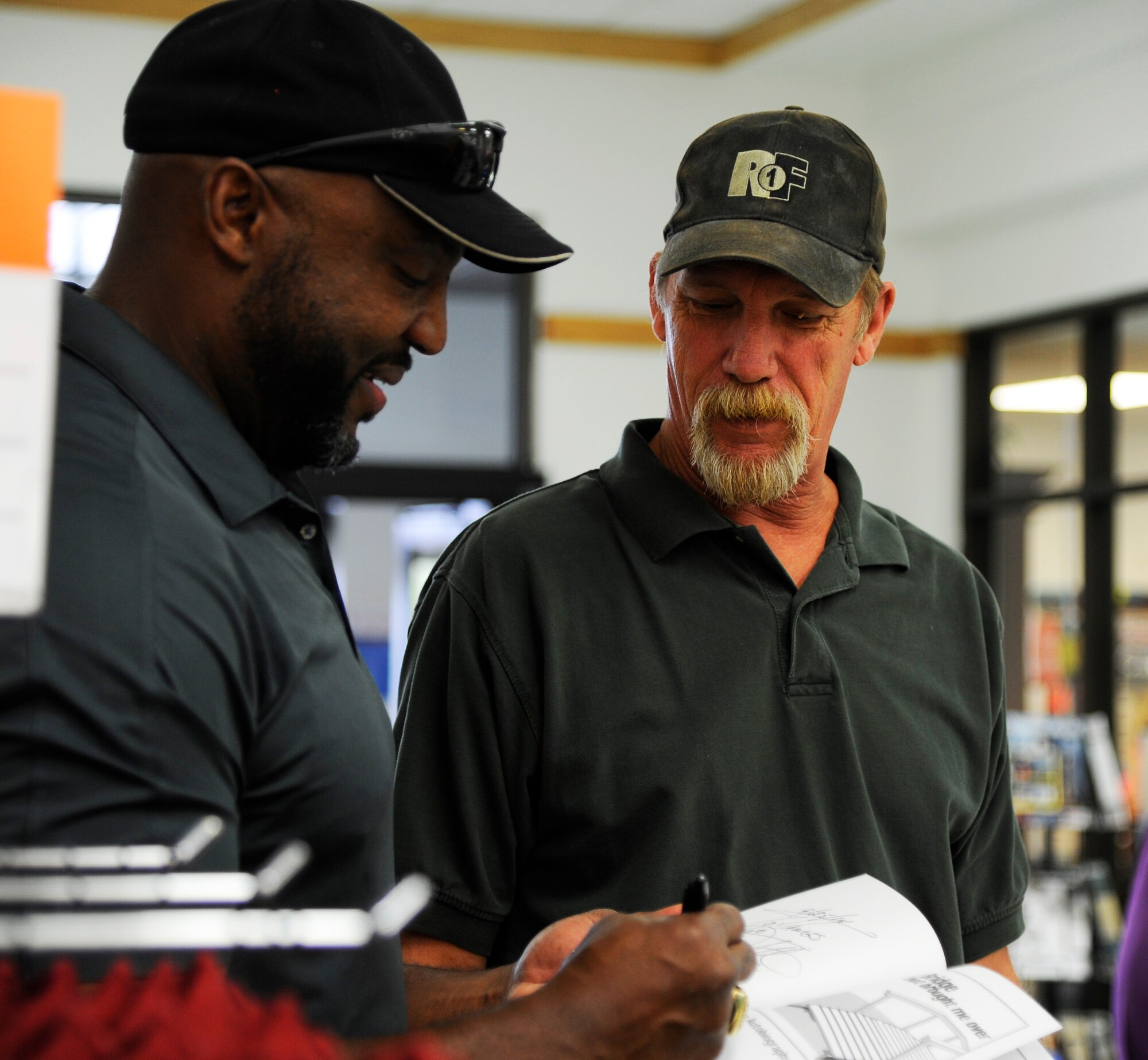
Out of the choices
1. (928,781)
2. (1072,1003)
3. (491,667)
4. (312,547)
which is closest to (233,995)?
(312,547)

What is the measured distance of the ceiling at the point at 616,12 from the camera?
577 cm

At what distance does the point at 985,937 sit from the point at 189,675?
1191 millimetres

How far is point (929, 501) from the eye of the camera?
6359mm

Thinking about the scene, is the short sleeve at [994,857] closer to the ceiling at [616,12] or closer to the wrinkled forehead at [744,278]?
the wrinkled forehead at [744,278]

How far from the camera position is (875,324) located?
1.80 meters

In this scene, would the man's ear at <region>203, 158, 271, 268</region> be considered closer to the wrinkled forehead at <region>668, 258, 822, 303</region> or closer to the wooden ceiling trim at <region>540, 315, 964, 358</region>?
the wrinkled forehead at <region>668, 258, 822, 303</region>

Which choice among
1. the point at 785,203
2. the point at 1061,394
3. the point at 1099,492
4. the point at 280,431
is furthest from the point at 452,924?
the point at 1061,394

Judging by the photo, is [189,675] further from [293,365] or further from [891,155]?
[891,155]

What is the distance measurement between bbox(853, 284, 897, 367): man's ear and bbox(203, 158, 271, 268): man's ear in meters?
1.00

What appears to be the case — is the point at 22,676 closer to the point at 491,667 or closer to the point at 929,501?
the point at 491,667

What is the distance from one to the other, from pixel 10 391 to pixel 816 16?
5.63 m

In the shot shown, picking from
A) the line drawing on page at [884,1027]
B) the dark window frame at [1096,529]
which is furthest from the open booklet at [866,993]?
the dark window frame at [1096,529]

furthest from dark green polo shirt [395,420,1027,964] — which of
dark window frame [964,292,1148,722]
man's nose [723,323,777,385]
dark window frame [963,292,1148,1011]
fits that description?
dark window frame [964,292,1148,722]

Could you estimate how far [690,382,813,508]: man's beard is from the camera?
158 centimetres
